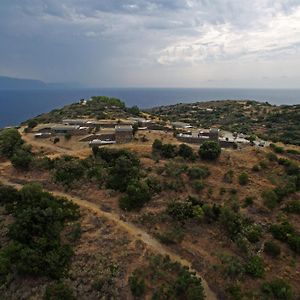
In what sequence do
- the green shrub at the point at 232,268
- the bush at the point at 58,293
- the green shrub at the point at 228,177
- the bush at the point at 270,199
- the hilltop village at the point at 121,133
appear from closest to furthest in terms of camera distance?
the bush at the point at 58,293 → the green shrub at the point at 232,268 → the bush at the point at 270,199 → the green shrub at the point at 228,177 → the hilltop village at the point at 121,133

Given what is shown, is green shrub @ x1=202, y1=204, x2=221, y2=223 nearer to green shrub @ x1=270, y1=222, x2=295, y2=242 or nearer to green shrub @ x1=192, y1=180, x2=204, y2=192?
green shrub @ x1=192, y1=180, x2=204, y2=192

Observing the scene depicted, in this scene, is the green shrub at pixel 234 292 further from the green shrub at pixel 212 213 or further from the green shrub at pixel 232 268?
the green shrub at pixel 212 213

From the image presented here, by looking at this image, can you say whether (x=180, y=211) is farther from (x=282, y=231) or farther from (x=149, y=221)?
(x=282, y=231)

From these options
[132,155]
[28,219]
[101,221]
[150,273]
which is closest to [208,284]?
[150,273]

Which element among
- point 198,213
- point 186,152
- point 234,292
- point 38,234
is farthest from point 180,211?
point 38,234

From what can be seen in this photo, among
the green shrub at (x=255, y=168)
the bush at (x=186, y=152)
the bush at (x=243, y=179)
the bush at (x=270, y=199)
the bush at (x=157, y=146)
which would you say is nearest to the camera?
the bush at (x=270, y=199)

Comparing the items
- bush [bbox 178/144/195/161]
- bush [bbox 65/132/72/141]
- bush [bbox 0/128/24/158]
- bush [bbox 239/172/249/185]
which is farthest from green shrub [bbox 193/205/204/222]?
bush [bbox 0/128/24/158]

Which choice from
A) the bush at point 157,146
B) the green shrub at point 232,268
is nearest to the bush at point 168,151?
the bush at point 157,146
